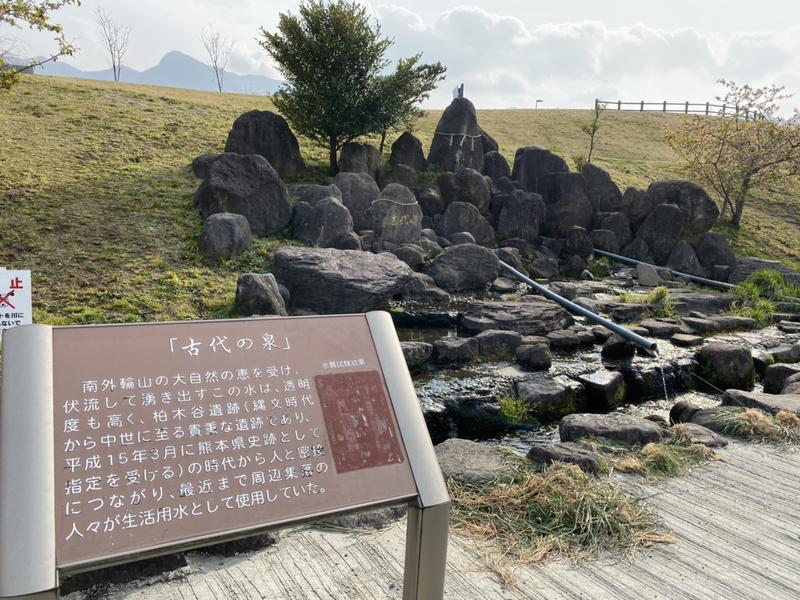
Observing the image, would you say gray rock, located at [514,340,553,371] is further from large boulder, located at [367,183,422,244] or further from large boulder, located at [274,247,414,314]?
large boulder, located at [367,183,422,244]

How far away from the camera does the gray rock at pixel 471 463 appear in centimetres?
568

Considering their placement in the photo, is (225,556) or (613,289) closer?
(225,556)

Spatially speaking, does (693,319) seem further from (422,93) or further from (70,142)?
(70,142)

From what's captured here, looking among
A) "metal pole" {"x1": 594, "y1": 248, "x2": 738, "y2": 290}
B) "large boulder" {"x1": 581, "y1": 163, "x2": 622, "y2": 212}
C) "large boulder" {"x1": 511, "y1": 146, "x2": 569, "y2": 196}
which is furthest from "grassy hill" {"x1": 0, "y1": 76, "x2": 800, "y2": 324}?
"large boulder" {"x1": 511, "y1": 146, "x2": 569, "y2": 196}

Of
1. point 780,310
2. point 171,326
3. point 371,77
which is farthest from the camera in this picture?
point 371,77

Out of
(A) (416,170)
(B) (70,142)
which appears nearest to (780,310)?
(A) (416,170)

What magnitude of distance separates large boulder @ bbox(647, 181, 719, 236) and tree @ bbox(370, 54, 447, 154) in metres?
10.2

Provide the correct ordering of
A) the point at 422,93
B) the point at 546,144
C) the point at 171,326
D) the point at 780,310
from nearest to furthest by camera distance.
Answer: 1. the point at 171,326
2. the point at 780,310
3. the point at 422,93
4. the point at 546,144

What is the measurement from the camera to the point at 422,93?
2417cm

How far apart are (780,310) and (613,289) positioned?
4697 millimetres

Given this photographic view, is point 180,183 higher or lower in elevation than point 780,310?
higher

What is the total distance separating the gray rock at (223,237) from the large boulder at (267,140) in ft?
20.0

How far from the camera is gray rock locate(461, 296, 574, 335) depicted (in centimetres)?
1328

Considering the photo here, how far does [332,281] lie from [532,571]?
357 inches
